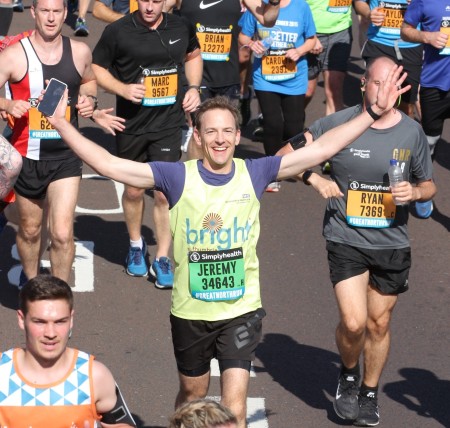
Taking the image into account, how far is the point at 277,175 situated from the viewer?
6879 millimetres

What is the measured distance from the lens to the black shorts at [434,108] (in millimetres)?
11727

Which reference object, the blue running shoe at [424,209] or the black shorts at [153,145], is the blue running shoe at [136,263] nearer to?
the black shorts at [153,145]

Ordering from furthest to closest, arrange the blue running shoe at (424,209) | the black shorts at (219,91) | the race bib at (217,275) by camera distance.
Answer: the black shorts at (219,91) < the blue running shoe at (424,209) < the race bib at (217,275)

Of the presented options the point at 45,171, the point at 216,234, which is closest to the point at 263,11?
the point at 45,171

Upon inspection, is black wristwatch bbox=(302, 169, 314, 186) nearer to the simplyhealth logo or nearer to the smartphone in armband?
the simplyhealth logo

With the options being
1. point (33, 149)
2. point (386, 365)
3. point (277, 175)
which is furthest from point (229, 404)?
point (33, 149)

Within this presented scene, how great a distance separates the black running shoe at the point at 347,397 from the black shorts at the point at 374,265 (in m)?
0.59

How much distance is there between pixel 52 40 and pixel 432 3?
4.24 m

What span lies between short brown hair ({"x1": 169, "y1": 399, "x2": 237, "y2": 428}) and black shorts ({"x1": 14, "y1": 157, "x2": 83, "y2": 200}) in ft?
14.6

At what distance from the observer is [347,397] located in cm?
790

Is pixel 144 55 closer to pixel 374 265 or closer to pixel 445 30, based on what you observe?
pixel 374 265

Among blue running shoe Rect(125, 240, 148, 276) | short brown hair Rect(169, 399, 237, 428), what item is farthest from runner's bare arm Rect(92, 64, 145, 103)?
short brown hair Rect(169, 399, 237, 428)

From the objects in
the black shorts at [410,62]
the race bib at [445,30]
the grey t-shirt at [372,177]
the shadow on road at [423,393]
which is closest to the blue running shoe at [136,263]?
the shadow on road at [423,393]

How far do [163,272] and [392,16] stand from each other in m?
4.48
